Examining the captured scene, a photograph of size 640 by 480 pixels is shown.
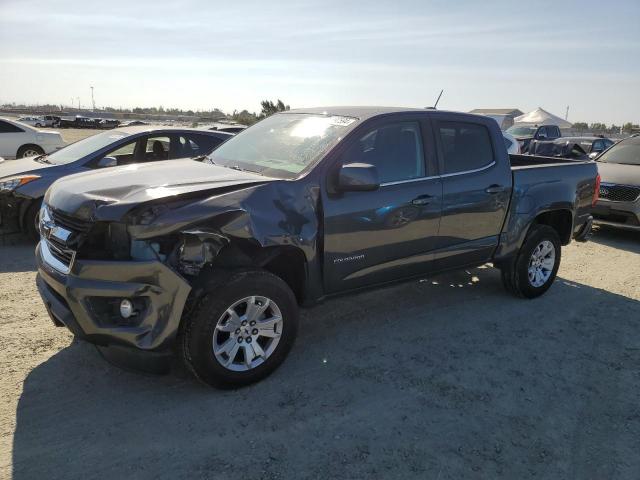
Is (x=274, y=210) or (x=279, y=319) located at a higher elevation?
(x=274, y=210)

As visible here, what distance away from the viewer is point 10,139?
13219 millimetres

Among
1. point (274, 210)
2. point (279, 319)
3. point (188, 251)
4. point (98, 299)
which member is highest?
point (274, 210)

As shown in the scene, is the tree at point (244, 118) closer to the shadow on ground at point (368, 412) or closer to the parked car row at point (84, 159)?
the parked car row at point (84, 159)

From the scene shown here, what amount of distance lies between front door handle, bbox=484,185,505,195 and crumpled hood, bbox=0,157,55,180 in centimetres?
536

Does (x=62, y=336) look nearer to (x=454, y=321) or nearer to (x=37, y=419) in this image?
(x=37, y=419)

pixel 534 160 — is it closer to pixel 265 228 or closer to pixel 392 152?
pixel 392 152

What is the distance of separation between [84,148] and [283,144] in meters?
4.14

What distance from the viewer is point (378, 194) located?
396 cm

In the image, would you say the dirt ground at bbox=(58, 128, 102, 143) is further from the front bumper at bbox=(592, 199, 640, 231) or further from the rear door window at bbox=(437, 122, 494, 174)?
the rear door window at bbox=(437, 122, 494, 174)

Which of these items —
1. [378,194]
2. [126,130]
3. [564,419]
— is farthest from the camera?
[126,130]

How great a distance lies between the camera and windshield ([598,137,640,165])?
948 cm

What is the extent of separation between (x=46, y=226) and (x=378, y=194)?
2379 mm

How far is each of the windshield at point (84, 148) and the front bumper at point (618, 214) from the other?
7583 mm

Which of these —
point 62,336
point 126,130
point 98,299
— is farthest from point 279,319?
point 126,130
